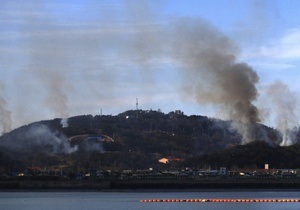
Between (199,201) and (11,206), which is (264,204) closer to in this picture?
(199,201)

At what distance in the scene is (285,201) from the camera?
14912 centimetres

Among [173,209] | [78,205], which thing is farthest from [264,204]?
[78,205]

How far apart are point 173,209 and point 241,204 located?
1480cm

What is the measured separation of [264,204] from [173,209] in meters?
18.4

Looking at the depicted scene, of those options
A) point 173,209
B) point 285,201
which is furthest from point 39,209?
point 285,201

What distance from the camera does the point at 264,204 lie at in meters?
143

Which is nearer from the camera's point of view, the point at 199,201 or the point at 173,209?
the point at 173,209

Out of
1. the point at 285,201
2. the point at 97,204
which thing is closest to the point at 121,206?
the point at 97,204

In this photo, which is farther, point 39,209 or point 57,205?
point 57,205

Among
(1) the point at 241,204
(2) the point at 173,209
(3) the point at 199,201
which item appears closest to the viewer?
(2) the point at 173,209

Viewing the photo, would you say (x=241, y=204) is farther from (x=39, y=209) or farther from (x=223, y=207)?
(x=39, y=209)

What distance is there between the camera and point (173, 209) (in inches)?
5182

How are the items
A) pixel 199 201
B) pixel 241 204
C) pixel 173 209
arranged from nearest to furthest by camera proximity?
pixel 173 209
pixel 241 204
pixel 199 201

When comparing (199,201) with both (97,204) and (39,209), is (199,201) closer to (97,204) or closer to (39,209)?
(97,204)
